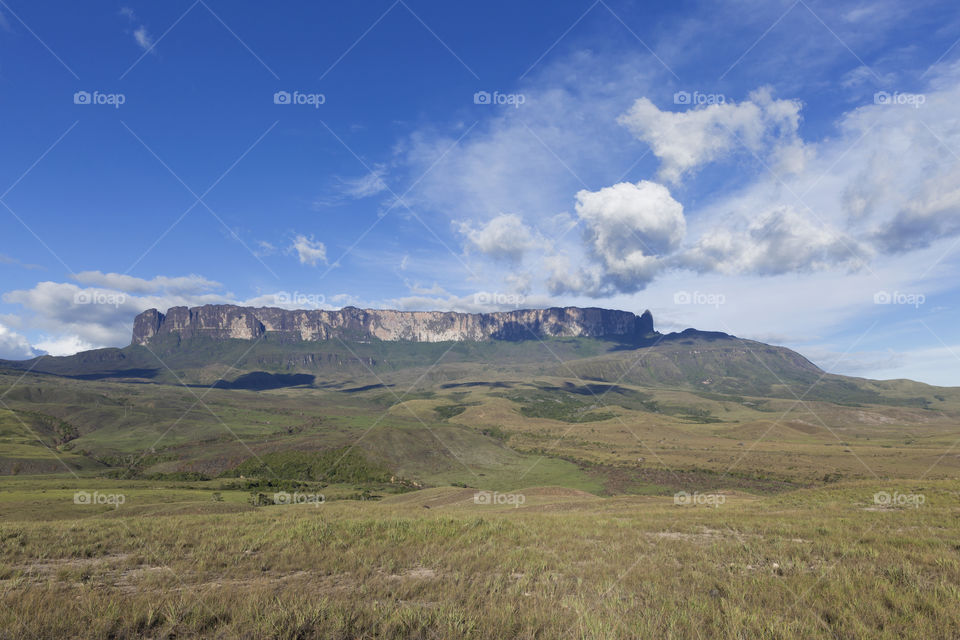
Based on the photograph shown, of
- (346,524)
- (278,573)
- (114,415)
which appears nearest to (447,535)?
(346,524)

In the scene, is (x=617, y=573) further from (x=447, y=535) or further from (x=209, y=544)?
(x=209, y=544)

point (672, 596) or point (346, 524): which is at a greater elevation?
point (672, 596)

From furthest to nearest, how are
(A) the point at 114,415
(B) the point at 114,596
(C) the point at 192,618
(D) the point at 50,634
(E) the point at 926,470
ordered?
(A) the point at 114,415 → (E) the point at 926,470 → (B) the point at 114,596 → (C) the point at 192,618 → (D) the point at 50,634

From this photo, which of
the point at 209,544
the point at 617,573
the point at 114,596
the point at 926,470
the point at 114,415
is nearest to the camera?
the point at 114,596

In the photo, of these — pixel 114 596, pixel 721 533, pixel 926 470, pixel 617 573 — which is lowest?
pixel 926 470

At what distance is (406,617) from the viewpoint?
7797 millimetres

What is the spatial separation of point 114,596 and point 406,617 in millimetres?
6462

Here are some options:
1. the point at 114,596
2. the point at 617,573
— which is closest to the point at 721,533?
the point at 617,573

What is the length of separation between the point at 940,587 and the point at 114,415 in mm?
204736

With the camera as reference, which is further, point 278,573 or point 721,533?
point 721,533

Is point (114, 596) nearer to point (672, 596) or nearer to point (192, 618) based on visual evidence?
point (192, 618)

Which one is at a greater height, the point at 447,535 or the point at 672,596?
the point at 672,596

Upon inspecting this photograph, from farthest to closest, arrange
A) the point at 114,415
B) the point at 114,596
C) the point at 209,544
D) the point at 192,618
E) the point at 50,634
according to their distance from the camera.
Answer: the point at 114,415
the point at 209,544
the point at 114,596
the point at 192,618
the point at 50,634

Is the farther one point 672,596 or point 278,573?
point 278,573
